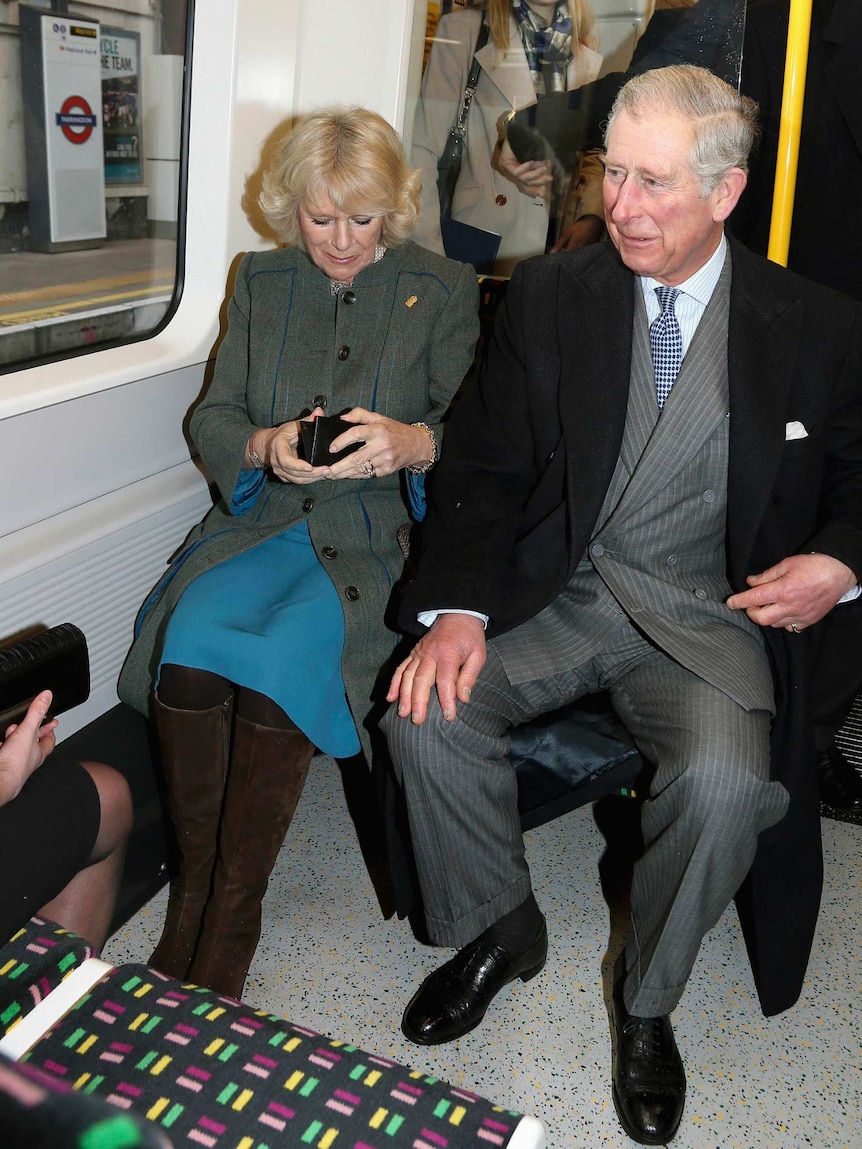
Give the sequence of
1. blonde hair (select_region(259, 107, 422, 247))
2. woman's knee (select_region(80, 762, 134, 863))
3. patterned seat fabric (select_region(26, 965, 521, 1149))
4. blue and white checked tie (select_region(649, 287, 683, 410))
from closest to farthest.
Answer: patterned seat fabric (select_region(26, 965, 521, 1149)) → woman's knee (select_region(80, 762, 134, 863)) → blue and white checked tie (select_region(649, 287, 683, 410)) → blonde hair (select_region(259, 107, 422, 247))

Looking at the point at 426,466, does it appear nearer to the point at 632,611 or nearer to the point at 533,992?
the point at 632,611

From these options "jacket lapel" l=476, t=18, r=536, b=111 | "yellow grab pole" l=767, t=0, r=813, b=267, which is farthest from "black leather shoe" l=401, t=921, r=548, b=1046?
"jacket lapel" l=476, t=18, r=536, b=111

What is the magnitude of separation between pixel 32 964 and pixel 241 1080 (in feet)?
1.02

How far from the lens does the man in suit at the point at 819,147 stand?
245cm

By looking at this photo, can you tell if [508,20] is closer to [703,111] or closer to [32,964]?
[703,111]

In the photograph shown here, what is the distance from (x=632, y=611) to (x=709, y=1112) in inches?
36.6

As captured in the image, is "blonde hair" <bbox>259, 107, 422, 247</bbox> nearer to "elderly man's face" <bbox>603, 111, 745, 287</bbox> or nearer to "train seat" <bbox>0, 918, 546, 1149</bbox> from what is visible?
"elderly man's face" <bbox>603, 111, 745, 287</bbox>

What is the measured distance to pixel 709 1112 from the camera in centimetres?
193

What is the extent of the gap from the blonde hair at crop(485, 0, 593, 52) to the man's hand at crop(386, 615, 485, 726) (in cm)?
160

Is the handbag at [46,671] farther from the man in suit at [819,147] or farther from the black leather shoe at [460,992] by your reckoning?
the man in suit at [819,147]

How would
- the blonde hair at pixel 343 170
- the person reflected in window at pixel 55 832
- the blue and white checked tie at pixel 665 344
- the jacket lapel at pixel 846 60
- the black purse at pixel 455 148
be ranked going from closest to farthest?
1. the person reflected in window at pixel 55 832
2. the blue and white checked tie at pixel 665 344
3. the blonde hair at pixel 343 170
4. the jacket lapel at pixel 846 60
5. the black purse at pixel 455 148

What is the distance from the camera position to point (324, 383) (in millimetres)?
2348

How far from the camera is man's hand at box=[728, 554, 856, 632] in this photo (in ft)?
6.52

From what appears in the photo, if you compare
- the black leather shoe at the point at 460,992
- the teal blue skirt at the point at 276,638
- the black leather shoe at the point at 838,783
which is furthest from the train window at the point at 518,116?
the black leather shoe at the point at 460,992
